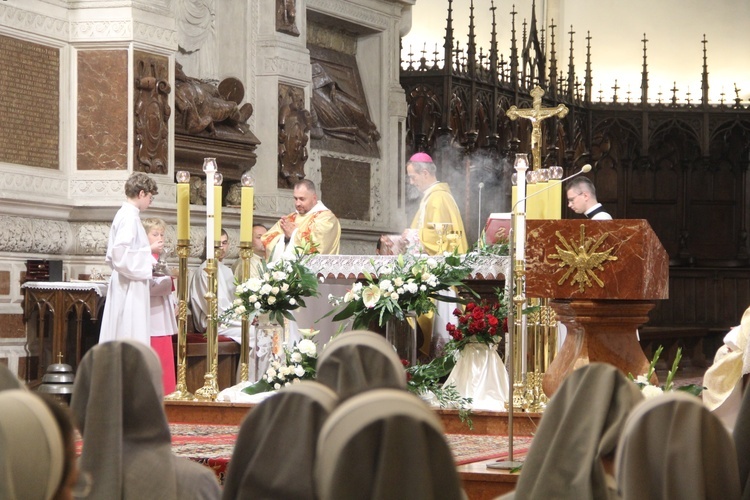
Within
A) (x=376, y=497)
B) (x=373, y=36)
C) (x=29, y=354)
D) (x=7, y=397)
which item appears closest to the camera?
(x=376, y=497)

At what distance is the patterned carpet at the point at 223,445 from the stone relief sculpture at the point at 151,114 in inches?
170

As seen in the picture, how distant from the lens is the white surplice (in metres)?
9.41

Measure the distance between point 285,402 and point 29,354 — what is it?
28.0ft

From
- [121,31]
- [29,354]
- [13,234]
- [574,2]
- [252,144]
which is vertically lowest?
[29,354]

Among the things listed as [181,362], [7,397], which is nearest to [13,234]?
[181,362]

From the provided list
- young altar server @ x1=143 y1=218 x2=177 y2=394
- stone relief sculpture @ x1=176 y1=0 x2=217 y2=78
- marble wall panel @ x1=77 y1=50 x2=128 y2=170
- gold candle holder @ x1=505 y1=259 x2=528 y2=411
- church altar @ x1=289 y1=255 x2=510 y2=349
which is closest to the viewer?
gold candle holder @ x1=505 y1=259 x2=528 y2=411

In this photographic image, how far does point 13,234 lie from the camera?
10469 millimetres

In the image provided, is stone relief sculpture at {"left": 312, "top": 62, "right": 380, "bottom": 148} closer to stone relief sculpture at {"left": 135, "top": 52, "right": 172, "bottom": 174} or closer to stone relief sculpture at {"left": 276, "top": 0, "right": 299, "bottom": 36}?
stone relief sculpture at {"left": 276, "top": 0, "right": 299, "bottom": 36}

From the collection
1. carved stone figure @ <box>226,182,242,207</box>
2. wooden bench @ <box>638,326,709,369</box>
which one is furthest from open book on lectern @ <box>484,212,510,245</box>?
wooden bench @ <box>638,326,709,369</box>

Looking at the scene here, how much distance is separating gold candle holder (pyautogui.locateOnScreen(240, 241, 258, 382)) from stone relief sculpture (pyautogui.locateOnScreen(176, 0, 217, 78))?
209 inches

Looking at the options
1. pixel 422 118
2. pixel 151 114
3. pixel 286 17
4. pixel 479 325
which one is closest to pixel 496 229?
pixel 479 325

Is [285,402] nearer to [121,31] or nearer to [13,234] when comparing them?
[13,234]

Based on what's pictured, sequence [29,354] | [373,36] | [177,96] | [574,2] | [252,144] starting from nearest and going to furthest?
[29,354] < [177,96] < [252,144] < [373,36] < [574,2]

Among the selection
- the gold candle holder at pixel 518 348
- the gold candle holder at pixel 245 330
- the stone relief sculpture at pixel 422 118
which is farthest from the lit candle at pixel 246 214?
the stone relief sculpture at pixel 422 118
